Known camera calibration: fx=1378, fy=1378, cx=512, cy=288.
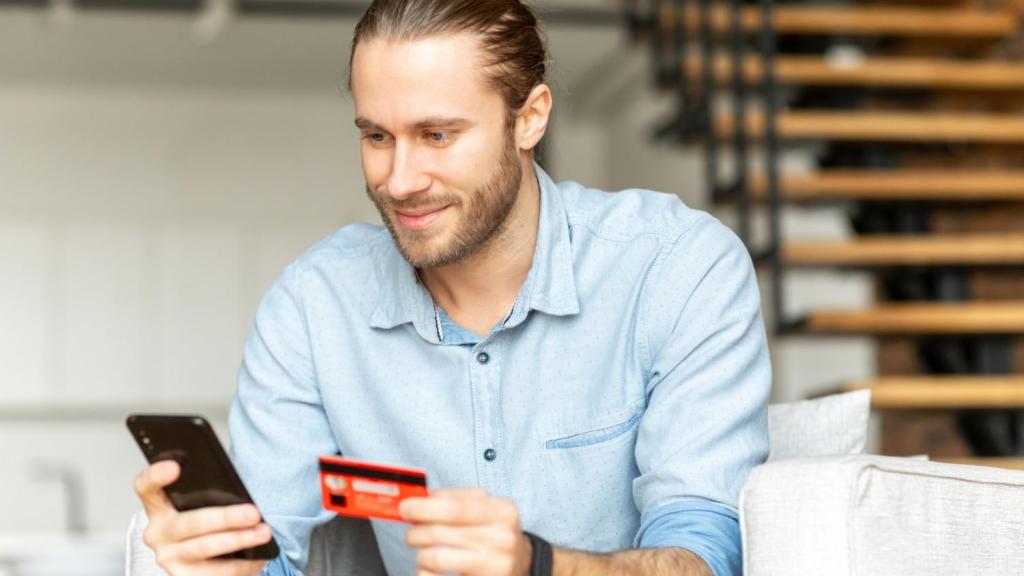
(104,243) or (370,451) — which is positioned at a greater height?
(370,451)

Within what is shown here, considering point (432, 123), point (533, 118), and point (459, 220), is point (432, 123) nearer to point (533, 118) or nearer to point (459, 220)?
point (459, 220)

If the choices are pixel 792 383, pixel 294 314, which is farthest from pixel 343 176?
pixel 294 314

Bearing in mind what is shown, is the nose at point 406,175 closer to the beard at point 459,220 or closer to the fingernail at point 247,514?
the beard at point 459,220

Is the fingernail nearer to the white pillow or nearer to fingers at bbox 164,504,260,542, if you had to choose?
fingers at bbox 164,504,260,542

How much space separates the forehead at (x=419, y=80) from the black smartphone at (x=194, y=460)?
0.46 metres

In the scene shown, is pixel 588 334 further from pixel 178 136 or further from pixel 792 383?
pixel 178 136

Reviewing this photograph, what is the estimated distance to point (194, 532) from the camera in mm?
1321

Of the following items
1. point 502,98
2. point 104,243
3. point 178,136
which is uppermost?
point 502,98

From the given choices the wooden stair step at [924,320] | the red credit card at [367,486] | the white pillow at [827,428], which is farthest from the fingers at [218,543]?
the wooden stair step at [924,320]

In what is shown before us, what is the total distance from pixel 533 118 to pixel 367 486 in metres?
0.73

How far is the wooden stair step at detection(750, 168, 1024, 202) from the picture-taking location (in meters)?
3.80

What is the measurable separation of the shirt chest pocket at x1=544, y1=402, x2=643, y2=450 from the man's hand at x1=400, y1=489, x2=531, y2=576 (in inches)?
19.5

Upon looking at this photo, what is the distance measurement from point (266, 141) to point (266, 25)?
4.53 feet

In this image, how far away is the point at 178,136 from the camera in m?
7.91
